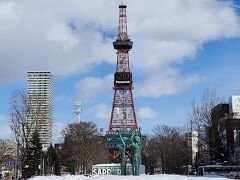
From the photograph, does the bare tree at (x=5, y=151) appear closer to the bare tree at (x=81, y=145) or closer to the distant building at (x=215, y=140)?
the bare tree at (x=81, y=145)

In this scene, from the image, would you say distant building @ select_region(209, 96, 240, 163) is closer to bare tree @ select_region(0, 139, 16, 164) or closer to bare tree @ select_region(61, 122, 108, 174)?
bare tree @ select_region(61, 122, 108, 174)

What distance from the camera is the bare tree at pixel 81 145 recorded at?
10231 centimetres

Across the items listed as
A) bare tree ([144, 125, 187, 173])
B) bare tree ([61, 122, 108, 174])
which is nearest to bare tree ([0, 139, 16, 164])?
bare tree ([61, 122, 108, 174])

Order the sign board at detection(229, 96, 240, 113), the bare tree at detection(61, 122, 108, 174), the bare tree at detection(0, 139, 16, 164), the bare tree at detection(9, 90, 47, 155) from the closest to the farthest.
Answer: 1. the bare tree at detection(9, 90, 47, 155)
2. the bare tree at detection(0, 139, 16, 164)
3. the sign board at detection(229, 96, 240, 113)
4. the bare tree at detection(61, 122, 108, 174)

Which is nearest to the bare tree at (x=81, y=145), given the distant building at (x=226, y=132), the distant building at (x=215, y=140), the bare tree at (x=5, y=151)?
the bare tree at (x=5, y=151)

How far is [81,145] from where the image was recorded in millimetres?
101812

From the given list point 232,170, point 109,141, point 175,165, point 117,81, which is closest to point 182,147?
point 175,165

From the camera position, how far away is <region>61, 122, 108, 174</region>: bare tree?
336 feet

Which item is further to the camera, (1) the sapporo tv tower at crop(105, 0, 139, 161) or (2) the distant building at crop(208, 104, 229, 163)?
(1) the sapporo tv tower at crop(105, 0, 139, 161)

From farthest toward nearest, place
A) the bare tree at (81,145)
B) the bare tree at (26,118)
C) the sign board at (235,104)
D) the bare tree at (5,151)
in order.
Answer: the bare tree at (81,145) → the sign board at (235,104) → the bare tree at (5,151) → the bare tree at (26,118)

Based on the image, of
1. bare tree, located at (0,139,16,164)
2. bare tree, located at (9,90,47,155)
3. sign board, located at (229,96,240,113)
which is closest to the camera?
bare tree, located at (9,90,47,155)

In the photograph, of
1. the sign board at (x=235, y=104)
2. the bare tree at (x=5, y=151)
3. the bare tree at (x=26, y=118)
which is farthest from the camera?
the sign board at (x=235, y=104)

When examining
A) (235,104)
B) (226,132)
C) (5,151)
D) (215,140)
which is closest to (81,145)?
(5,151)

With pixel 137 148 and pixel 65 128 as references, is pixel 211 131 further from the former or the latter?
pixel 65 128
